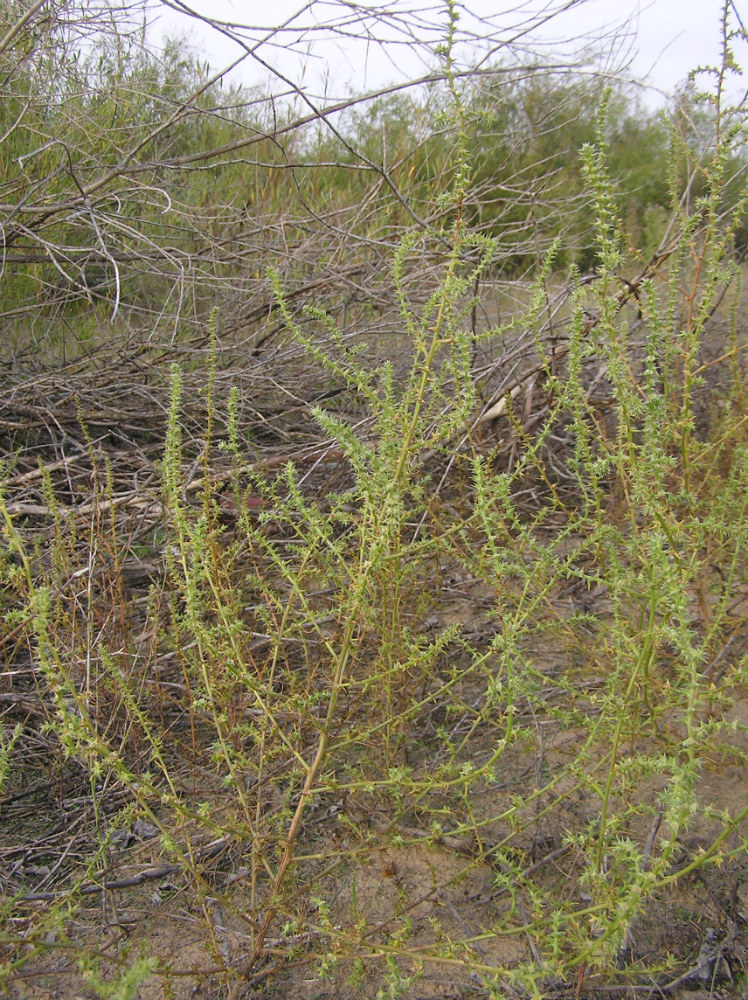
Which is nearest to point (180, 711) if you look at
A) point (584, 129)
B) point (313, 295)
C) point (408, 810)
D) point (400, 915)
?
point (408, 810)

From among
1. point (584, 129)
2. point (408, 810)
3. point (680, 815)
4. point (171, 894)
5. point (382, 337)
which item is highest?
point (584, 129)

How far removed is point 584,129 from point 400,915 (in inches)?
309

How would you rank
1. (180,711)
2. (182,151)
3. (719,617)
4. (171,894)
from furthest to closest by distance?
(182,151) → (180,711) → (719,617) → (171,894)

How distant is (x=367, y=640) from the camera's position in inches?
83.9

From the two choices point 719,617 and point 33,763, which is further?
point 33,763

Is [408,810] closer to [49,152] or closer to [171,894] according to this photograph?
[171,894]

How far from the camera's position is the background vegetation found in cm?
141

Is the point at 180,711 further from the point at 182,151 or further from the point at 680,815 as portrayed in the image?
the point at 182,151

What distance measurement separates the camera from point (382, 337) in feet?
12.6

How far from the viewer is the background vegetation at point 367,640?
1.41 metres

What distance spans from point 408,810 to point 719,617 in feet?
2.78

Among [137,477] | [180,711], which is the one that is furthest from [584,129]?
[180,711]

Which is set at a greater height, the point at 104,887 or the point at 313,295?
the point at 313,295

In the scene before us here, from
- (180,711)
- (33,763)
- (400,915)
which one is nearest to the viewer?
(400,915)
